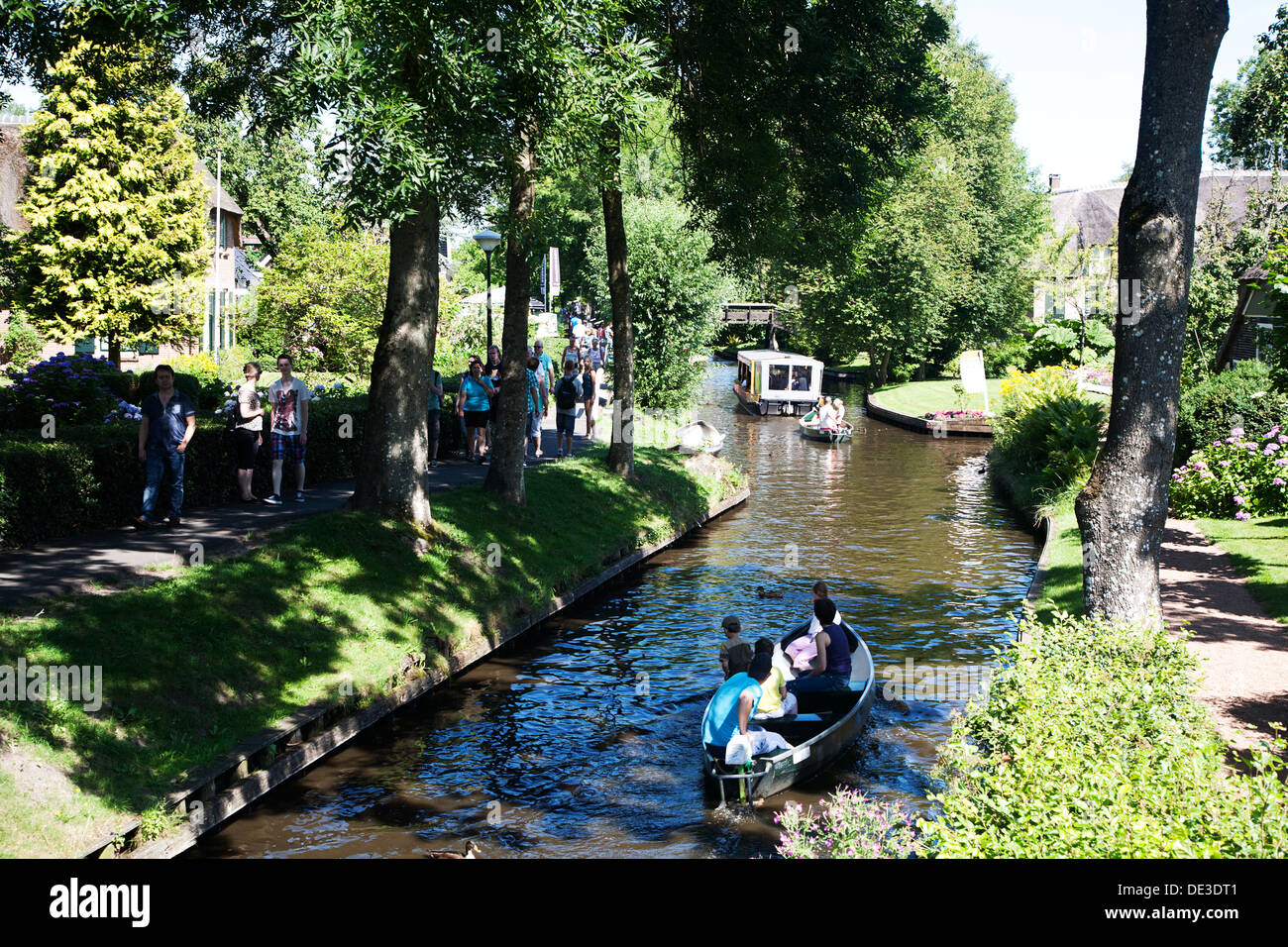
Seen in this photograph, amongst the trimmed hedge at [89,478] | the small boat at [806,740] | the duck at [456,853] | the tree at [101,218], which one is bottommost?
the duck at [456,853]

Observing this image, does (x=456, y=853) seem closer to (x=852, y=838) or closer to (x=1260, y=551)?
(x=852, y=838)

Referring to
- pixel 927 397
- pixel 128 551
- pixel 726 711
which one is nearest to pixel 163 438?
pixel 128 551

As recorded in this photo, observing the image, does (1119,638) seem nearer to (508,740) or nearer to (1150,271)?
(1150,271)

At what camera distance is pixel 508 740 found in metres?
12.7

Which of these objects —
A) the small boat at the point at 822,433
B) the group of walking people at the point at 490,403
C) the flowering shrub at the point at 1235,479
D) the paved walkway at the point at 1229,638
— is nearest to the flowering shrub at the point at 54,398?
the group of walking people at the point at 490,403

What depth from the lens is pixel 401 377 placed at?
15.6 m

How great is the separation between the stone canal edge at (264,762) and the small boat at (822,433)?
94.9 ft

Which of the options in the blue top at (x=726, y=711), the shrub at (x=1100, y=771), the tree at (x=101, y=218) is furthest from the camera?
the tree at (x=101, y=218)

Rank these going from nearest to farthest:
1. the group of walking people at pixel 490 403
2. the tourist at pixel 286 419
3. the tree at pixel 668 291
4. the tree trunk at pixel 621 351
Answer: the tourist at pixel 286 419, the group of walking people at pixel 490 403, the tree trunk at pixel 621 351, the tree at pixel 668 291

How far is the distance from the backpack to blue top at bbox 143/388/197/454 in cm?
1244

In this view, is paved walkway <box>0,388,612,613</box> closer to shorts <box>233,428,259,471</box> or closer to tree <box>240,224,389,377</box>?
shorts <box>233,428,259,471</box>

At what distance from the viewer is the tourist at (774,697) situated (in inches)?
476

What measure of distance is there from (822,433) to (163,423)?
103 ft

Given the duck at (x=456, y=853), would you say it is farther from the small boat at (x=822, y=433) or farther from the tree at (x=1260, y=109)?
the small boat at (x=822, y=433)
